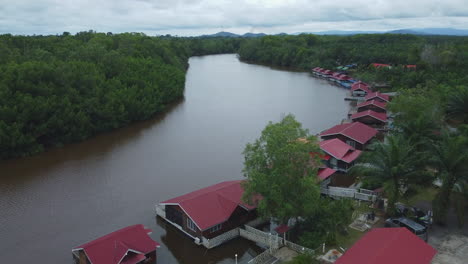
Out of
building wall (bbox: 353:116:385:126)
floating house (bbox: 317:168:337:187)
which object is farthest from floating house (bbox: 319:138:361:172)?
building wall (bbox: 353:116:385:126)

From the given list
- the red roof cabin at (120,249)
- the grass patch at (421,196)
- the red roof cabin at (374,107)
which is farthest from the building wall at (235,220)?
the red roof cabin at (374,107)

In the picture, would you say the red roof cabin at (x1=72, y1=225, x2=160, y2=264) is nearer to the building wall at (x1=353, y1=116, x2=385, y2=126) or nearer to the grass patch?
the grass patch

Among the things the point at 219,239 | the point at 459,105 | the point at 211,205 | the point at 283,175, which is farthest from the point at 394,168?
the point at 459,105

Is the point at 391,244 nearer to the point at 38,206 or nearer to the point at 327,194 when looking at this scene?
the point at 327,194

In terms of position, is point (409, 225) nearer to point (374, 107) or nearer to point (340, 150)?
point (340, 150)

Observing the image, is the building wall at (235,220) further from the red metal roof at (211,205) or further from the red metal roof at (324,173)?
the red metal roof at (324,173)
